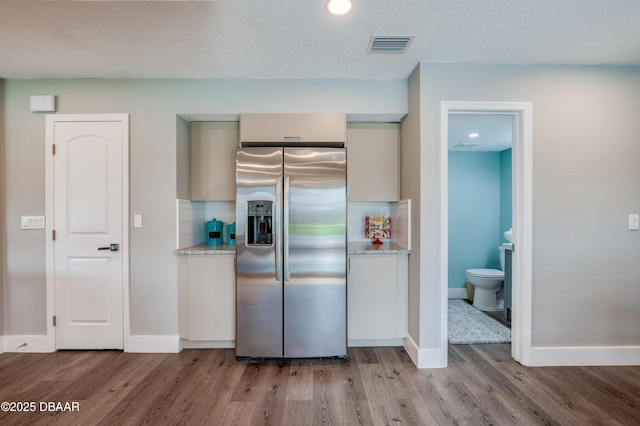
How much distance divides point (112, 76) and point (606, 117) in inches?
164

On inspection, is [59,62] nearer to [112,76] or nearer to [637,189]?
[112,76]

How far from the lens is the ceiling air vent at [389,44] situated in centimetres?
203

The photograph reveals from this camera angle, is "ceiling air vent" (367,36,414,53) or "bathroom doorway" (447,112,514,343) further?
"bathroom doorway" (447,112,514,343)

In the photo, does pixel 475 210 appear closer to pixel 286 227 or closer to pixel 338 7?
pixel 286 227

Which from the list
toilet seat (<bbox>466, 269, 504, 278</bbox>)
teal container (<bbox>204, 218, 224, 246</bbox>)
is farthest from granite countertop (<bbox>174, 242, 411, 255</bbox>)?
toilet seat (<bbox>466, 269, 504, 278</bbox>)

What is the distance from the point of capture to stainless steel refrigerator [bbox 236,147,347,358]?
2396 mm

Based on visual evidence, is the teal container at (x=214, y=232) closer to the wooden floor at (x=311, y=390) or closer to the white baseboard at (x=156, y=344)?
the white baseboard at (x=156, y=344)

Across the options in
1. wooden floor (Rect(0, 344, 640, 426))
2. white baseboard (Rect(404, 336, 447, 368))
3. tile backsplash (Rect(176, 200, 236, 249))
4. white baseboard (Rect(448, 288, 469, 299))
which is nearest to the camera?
wooden floor (Rect(0, 344, 640, 426))

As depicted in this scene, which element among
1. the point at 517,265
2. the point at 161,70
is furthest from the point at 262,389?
the point at 161,70

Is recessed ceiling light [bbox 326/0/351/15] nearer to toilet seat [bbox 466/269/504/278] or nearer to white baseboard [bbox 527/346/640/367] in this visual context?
white baseboard [bbox 527/346/640/367]

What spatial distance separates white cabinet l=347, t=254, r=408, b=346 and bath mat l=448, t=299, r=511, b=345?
26.6 inches

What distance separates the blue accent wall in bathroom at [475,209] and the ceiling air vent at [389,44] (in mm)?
2682

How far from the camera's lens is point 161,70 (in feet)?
8.14

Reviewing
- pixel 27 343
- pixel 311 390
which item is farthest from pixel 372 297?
pixel 27 343
